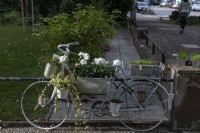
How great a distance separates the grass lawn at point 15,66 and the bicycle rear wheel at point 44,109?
181 millimetres

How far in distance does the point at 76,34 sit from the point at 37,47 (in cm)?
646

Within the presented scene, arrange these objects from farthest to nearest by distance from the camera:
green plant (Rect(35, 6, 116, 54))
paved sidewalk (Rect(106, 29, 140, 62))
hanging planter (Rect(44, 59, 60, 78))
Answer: paved sidewalk (Rect(106, 29, 140, 62)) → green plant (Rect(35, 6, 116, 54)) → hanging planter (Rect(44, 59, 60, 78))

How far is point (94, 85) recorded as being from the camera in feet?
17.6

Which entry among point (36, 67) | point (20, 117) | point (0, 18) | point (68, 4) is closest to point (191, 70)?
point (20, 117)

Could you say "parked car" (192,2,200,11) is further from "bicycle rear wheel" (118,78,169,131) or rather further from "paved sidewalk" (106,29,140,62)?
"bicycle rear wheel" (118,78,169,131)

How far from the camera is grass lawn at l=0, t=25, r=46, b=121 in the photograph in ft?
20.7

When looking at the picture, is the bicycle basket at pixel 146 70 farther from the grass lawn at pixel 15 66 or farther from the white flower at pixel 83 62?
the grass lawn at pixel 15 66

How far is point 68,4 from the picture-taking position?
810 inches

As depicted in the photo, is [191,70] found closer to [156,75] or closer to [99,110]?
[156,75]

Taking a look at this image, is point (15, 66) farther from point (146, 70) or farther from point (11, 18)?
point (11, 18)

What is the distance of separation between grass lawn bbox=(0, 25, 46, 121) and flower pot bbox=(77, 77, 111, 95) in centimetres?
116

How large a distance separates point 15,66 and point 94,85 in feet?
15.1

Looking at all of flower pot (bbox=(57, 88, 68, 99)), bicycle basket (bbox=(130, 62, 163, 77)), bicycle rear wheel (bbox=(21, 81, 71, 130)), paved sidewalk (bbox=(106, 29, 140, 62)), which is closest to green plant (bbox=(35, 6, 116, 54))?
bicycle rear wheel (bbox=(21, 81, 71, 130))

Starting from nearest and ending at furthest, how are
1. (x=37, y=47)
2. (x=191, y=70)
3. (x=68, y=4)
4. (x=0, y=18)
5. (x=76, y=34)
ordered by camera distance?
(x=191, y=70)
(x=76, y=34)
(x=37, y=47)
(x=68, y=4)
(x=0, y=18)
